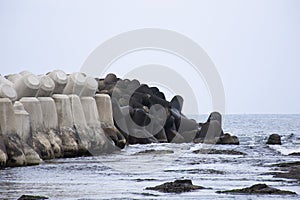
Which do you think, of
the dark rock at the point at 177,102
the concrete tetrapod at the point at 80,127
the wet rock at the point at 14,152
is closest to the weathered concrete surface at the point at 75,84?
the concrete tetrapod at the point at 80,127

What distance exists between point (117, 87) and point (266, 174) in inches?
1003

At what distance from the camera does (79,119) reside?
3294 centimetres

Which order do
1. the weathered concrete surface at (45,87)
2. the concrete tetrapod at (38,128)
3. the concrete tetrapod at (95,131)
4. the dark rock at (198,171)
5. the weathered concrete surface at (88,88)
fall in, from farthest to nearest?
1. the weathered concrete surface at (88,88)
2. the concrete tetrapod at (95,131)
3. the weathered concrete surface at (45,87)
4. the concrete tetrapod at (38,128)
5. the dark rock at (198,171)

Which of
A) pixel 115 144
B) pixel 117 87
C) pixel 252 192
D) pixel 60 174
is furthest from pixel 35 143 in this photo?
pixel 117 87

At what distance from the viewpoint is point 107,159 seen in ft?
99.6

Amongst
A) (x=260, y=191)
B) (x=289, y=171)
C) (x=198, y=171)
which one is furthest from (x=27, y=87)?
(x=260, y=191)

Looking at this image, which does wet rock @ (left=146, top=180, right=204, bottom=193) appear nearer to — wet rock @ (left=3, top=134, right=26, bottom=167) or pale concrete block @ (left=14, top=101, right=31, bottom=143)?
wet rock @ (left=3, top=134, right=26, bottom=167)

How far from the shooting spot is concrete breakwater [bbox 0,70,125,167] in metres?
25.8

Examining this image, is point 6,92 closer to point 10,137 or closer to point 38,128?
point 10,137

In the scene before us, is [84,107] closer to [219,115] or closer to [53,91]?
[53,91]

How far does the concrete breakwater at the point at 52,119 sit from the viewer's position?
2581 centimetres

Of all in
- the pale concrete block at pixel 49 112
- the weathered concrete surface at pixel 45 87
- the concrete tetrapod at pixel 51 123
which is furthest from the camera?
the weathered concrete surface at pixel 45 87

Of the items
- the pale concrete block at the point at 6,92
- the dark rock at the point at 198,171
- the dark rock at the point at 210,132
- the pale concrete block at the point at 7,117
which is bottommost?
the dark rock at the point at 198,171

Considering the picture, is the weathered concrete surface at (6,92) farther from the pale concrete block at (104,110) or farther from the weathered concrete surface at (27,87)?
the pale concrete block at (104,110)
